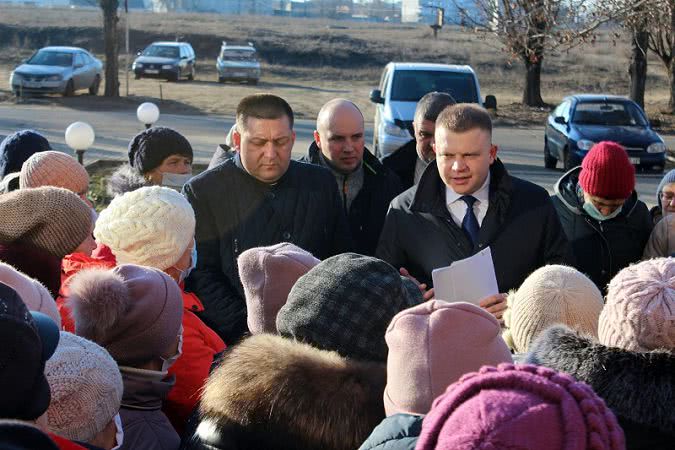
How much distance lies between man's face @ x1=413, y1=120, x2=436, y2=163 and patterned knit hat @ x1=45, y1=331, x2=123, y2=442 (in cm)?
381

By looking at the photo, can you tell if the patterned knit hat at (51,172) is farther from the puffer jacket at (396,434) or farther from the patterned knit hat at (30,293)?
the puffer jacket at (396,434)

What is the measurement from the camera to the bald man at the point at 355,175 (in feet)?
19.0

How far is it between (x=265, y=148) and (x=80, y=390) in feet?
8.20

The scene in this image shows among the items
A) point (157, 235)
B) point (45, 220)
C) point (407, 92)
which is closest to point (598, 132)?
point (407, 92)

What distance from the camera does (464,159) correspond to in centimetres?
463

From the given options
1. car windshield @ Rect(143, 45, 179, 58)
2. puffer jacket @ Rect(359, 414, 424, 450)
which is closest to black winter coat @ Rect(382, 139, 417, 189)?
puffer jacket @ Rect(359, 414, 424, 450)

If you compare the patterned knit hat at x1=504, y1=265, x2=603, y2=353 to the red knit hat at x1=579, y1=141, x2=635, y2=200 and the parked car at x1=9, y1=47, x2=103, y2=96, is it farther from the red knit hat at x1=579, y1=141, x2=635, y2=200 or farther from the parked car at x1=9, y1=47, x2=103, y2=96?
the parked car at x1=9, y1=47, x2=103, y2=96

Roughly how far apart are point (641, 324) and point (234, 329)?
7.33 feet

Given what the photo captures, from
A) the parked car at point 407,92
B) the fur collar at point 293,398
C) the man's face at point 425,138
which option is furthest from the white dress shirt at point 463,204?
the parked car at point 407,92

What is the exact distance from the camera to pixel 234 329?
4.23 metres

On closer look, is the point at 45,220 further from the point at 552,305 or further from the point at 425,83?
the point at 425,83

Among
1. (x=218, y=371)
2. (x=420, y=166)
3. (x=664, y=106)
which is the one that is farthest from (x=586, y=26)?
(x=664, y=106)

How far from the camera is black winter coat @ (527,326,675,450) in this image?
221cm

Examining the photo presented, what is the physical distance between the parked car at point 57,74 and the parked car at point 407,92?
14.9m
